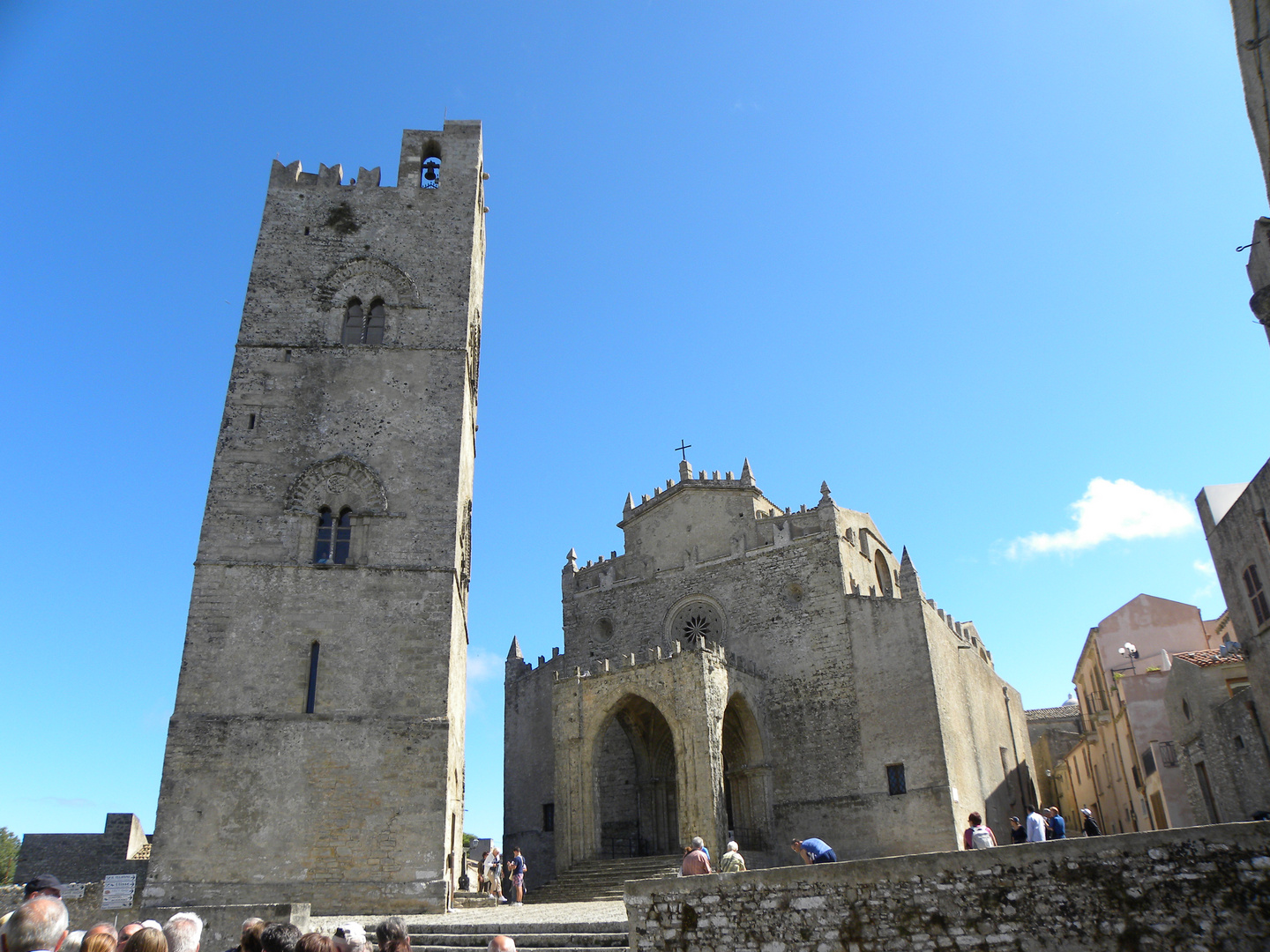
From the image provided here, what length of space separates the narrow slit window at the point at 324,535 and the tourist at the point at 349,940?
12.4m

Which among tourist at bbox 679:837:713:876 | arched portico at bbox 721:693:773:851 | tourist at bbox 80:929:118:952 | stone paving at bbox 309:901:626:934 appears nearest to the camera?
tourist at bbox 80:929:118:952

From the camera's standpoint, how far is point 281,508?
663 inches

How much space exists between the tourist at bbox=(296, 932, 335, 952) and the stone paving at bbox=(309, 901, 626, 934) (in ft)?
25.9

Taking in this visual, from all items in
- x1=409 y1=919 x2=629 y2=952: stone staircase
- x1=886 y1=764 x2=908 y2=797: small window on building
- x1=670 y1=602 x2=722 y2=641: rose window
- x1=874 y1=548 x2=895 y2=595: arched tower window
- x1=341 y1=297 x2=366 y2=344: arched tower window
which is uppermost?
x1=341 y1=297 x2=366 y2=344: arched tower window

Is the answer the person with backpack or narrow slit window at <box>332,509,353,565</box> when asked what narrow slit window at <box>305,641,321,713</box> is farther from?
the person with backpack

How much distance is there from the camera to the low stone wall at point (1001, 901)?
784cm

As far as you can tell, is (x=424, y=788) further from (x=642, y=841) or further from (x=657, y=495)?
(x=657, y=495)

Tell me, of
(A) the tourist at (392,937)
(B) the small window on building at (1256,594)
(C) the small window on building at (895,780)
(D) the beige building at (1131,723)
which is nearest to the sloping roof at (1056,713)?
(D) the beige building at (1131,723)

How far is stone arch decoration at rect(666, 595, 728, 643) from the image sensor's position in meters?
26.4

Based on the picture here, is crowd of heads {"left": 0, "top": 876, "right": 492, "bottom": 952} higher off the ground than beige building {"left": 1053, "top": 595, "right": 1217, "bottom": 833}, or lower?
lower

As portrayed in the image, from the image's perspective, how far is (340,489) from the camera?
56.1 feet

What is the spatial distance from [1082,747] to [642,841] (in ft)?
61.2

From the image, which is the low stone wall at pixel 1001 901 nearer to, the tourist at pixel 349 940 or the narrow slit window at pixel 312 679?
the tourist at pixel 349 940

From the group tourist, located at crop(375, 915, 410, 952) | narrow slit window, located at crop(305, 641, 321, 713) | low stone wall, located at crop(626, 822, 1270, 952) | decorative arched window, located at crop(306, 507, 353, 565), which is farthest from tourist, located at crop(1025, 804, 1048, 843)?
decorative arched window, located at crop(306, 507, 353, 565)
